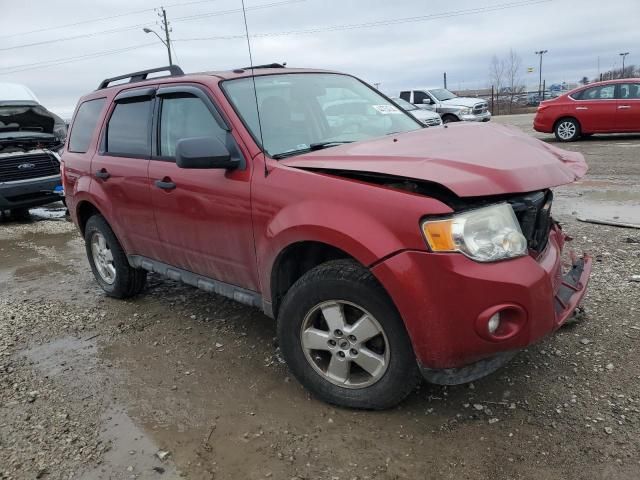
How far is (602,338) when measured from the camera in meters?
3.39

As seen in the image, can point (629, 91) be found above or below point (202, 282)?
above

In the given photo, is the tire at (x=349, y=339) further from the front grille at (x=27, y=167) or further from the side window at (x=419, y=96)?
the side window at (x=419, y=96)

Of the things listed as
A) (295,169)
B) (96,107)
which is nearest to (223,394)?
(295,169)

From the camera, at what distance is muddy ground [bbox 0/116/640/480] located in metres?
2.49

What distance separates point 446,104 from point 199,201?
57.9 ft

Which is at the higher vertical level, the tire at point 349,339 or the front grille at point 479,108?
the front grille at point 479,108

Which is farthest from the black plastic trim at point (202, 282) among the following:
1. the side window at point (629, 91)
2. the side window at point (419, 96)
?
the side window at point (419, 96)

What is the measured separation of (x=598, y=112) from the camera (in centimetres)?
1282

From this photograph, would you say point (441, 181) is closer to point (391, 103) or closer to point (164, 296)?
point (391, 103)

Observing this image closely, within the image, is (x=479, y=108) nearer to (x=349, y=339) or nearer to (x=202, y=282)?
(x=202, y=282)

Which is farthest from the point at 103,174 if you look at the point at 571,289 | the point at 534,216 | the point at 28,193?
the point at 28,193

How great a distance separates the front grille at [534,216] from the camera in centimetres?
253

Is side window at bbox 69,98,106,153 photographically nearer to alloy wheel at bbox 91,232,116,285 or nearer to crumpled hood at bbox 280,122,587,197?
alloy wheel at bbox 91,232,116,285

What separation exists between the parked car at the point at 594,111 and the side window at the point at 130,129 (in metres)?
12.0
